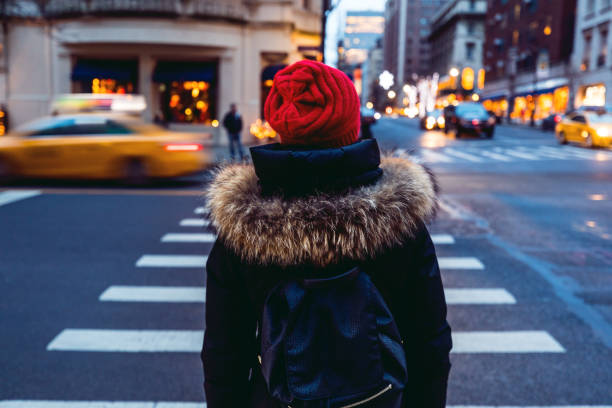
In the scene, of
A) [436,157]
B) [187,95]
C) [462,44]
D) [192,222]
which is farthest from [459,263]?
[462,44]

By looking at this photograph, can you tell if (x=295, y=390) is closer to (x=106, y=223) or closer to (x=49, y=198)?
(x=106, y=223)

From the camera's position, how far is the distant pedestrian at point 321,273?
5.36ft

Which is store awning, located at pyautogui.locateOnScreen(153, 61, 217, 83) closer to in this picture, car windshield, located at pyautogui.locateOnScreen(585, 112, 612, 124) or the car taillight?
the car taillight

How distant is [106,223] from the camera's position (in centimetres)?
945

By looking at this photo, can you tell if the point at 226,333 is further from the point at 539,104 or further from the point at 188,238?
the point at 539,104

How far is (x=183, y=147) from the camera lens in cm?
1331

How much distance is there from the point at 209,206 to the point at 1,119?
29903 mm

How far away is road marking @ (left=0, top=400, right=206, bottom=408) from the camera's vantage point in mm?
3809

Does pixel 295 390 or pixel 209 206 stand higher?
pixel 209 206

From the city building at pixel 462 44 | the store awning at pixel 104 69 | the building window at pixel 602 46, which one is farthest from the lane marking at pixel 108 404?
the city building at pixel 462 44

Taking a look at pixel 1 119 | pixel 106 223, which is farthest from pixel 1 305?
pixel 1 119

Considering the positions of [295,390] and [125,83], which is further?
[125,83]

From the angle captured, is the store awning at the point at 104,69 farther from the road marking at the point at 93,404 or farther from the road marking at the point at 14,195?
the road marking at the point at 93,404

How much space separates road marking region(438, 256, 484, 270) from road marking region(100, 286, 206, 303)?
286 centimetres
